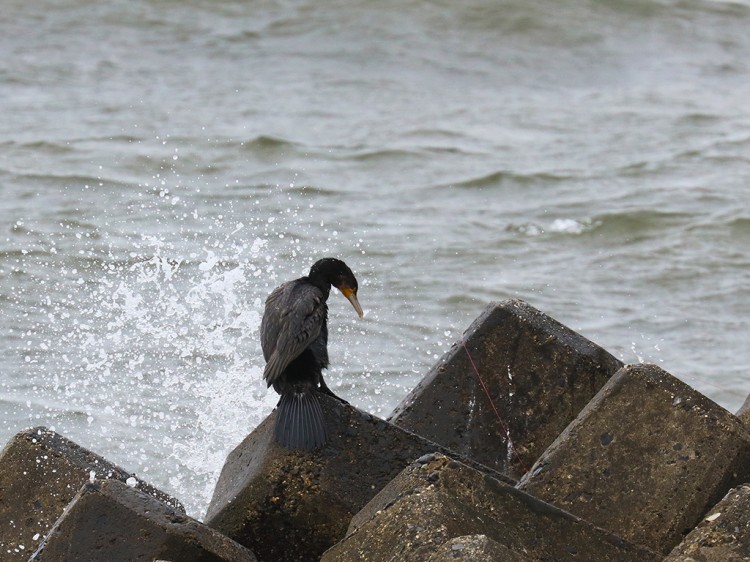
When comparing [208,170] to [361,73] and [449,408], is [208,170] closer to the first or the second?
[361,73]

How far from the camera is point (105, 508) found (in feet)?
13.4

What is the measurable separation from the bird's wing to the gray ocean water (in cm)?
144

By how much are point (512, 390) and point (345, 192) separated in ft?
24.5

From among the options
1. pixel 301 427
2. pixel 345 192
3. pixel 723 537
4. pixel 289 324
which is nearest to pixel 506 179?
pixel 345 192

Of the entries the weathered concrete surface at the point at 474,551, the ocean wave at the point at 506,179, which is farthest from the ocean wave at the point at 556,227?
the weathered concrete surface at the point at 474,551

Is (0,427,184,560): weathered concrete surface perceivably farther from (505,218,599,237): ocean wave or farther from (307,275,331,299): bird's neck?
(505,218,599,237): ocean wave

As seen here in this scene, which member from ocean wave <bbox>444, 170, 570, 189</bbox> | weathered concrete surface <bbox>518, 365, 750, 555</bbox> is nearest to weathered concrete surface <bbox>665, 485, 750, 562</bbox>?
weathered concrete surface <bbox>518, 365, 750, 555</bbox>

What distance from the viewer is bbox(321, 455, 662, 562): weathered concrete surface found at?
3818mm

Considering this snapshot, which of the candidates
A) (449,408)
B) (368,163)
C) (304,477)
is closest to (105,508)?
(304,477)

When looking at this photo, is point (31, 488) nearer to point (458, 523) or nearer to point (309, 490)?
point (309, 490)

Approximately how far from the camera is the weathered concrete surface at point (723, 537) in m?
3.64

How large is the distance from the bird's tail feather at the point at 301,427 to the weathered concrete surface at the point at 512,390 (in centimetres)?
70

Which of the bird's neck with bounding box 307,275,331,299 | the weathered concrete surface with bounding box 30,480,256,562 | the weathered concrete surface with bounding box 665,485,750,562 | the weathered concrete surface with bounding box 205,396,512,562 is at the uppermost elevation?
the weathered concrete surface with bounding box 665,485,750,562

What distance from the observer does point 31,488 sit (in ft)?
14.9
